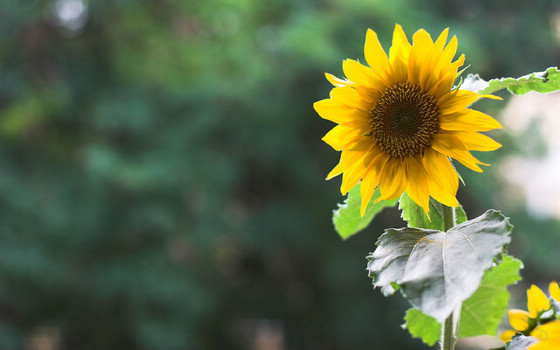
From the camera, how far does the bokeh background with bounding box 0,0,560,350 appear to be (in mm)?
3410

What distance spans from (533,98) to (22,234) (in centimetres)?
343

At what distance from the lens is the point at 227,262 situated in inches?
174

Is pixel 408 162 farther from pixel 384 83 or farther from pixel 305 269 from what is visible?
pixel 305 269

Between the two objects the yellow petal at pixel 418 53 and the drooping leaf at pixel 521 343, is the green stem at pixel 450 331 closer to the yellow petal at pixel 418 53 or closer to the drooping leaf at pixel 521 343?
the drooping leaf at pixel 521 343

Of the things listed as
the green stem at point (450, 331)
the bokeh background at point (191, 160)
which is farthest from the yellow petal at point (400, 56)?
the bokeh background at point (191, 160)

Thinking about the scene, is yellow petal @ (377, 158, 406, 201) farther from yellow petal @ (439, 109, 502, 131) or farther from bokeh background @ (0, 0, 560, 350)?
bokeh background @ (0, 0, 560, 350)

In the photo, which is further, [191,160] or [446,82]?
[191,160]

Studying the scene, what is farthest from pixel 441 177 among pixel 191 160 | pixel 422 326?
pixel 191 160

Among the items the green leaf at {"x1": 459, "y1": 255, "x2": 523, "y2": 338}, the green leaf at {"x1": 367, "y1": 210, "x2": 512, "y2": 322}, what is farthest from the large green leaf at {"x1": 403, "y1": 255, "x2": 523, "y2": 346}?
the green leaf at {"x1": 367, "y1": 210, "x2": 512, "y2": 322}

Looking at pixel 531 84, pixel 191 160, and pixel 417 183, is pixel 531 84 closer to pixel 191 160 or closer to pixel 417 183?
pixel 417 183

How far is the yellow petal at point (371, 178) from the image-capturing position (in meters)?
0.33

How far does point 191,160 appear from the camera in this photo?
11.3ft

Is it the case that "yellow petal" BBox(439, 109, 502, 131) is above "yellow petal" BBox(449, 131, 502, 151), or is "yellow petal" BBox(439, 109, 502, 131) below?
above

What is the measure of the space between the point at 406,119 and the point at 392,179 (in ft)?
0.14
